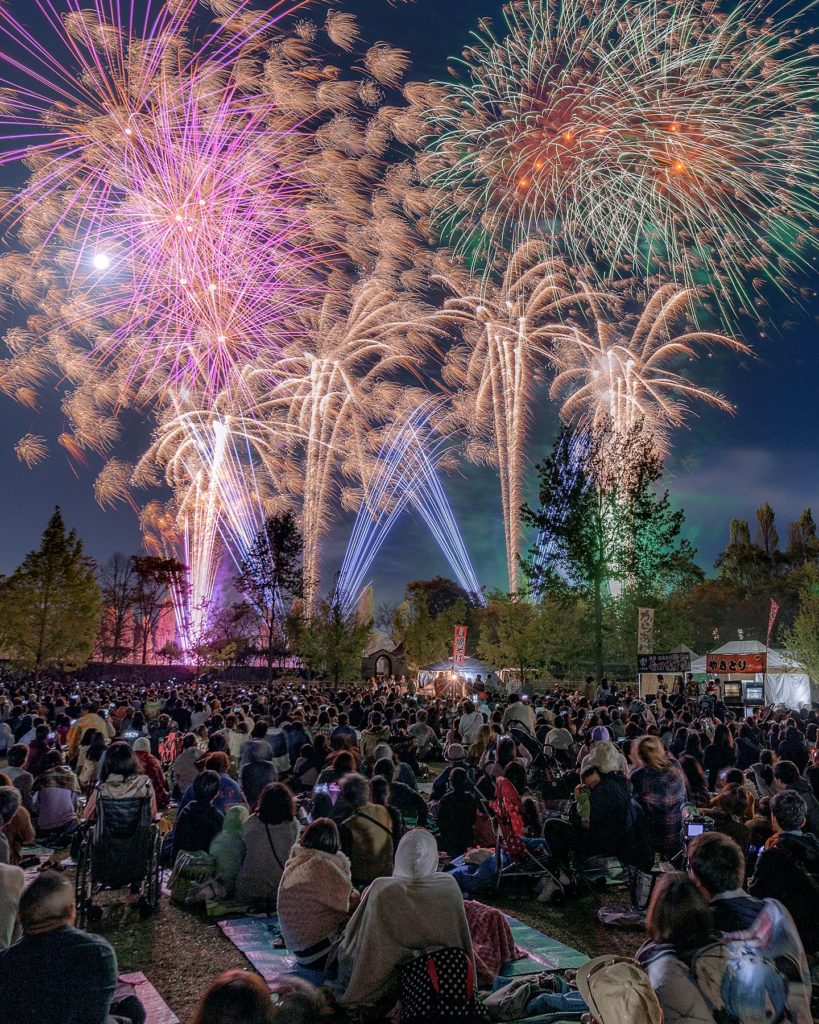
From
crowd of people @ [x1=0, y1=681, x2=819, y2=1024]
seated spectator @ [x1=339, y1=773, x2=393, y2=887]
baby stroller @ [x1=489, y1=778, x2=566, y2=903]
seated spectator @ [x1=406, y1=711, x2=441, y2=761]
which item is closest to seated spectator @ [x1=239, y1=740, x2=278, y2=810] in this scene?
crowd of people @ [x1=0, y1=681, x2=819, y2=1024]

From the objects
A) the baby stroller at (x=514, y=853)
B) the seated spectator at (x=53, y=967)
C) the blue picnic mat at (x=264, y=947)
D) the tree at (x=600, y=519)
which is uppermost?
the tree at (x=600, y=519)

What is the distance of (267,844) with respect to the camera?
24.2 feet

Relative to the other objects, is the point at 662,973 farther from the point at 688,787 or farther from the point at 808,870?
the point at 688,787

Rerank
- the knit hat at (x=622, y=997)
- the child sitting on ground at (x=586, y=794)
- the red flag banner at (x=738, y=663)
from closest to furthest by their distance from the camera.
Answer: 1. the knit hat at (x=622, y=997)
2. the child sitting on ground at (x=586, y=794)
3. the red flag banner at (x=738, y=663)

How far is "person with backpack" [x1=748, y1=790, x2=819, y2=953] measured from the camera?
18.7 feet

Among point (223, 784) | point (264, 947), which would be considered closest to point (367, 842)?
point (264, 947)

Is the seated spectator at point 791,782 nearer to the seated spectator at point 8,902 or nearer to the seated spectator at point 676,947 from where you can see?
the seated spectator at point 676,947

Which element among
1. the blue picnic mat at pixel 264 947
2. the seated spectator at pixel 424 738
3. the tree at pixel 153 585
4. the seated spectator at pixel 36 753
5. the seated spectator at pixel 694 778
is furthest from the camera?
the tree at pixel 153 585

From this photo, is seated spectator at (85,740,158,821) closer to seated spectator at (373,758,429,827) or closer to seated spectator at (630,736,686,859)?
seated spectator at (373,758,429,827)

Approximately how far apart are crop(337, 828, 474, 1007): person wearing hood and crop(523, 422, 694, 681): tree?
2767 cm

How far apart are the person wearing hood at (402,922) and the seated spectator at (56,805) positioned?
6.44 metres

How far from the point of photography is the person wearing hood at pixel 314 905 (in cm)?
568

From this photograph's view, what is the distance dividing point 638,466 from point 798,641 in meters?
10.8

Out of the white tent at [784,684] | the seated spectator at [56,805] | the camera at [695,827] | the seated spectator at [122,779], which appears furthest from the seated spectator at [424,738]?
the white tent at [784,684]
